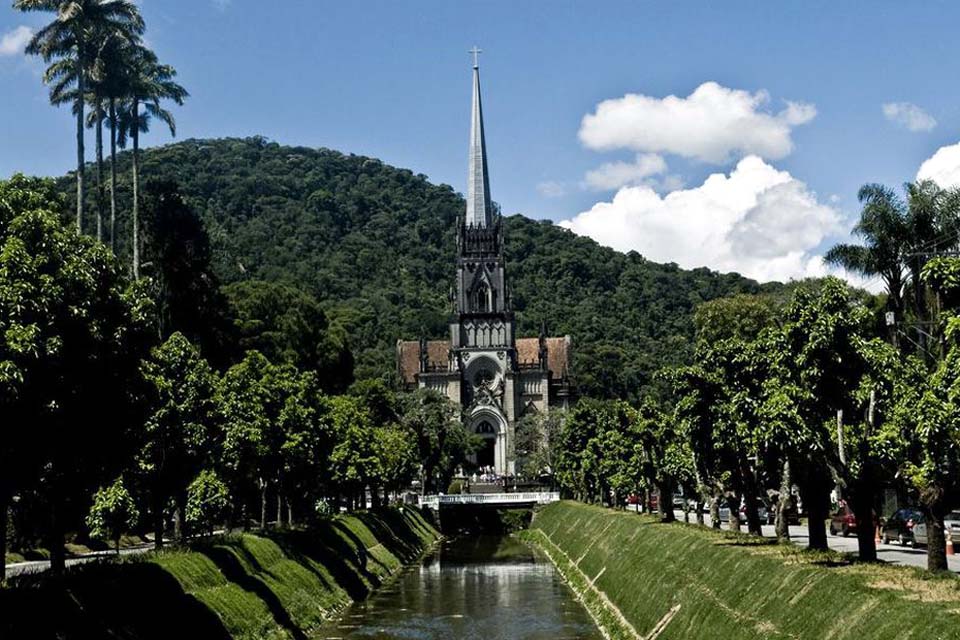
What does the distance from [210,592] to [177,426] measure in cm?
662

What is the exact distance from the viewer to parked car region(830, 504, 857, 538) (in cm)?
5469

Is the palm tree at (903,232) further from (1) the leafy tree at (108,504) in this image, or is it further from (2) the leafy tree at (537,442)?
(2) the leafy tree at (537,442)

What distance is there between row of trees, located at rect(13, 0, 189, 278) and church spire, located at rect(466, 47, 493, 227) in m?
72.7

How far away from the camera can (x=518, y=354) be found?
532 feet

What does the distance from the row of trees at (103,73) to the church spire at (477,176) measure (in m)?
72.7

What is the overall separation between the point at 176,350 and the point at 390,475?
51387 mm

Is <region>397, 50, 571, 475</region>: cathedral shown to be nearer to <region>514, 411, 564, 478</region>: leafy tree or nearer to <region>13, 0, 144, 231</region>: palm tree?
<region>514, 411, 564, 478</region>: leafy tree

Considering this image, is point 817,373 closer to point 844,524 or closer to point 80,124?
point 844,524

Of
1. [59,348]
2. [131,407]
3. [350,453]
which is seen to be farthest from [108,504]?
[350,453]

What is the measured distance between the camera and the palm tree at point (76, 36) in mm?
67125

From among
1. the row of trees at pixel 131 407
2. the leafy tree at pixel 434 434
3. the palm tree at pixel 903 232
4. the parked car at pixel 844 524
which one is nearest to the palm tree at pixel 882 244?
the palm tree at pixel 903 232

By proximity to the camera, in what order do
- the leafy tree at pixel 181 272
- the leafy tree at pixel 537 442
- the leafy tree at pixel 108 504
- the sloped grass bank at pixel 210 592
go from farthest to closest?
the leafy tree at pixel 537 442
the leafy tree at pixel 181 272
the leafy tree at pixel 108 504
the sloped grass bank at pixel 210 592

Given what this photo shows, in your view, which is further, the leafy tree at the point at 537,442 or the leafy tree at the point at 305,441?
the leafy tree at the point at 537,442

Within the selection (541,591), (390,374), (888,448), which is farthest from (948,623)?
(390,374)
